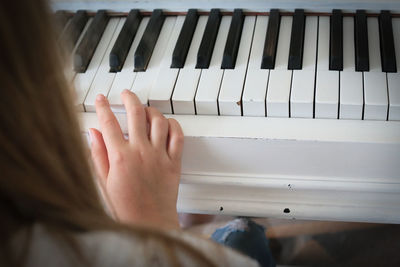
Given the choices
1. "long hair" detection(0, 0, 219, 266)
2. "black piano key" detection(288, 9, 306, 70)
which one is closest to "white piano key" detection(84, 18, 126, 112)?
"black piano key" detection(288, 9, 306, 70)

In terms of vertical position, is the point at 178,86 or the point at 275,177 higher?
the point at 178,86

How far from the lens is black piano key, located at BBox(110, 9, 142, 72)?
121 centimetres

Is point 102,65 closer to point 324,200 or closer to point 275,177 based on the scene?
point 275,177

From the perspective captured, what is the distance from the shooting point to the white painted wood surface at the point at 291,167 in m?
1.05

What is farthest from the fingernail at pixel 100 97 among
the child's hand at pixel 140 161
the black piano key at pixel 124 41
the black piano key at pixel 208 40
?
the black piano key at pixel 208 40

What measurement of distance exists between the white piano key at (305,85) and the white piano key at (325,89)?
0.01m

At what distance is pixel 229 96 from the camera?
1.10m

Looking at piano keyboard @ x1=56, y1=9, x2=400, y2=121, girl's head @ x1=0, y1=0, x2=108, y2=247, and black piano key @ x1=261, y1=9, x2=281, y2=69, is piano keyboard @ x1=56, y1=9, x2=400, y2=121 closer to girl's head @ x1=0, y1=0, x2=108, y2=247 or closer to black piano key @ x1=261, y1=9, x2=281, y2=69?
black piano key @ x1=261, y1=9, x2=281, y2=69

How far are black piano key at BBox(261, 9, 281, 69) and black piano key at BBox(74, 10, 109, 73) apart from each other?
1.28ft

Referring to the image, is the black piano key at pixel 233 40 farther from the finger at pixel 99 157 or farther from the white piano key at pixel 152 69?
the finger at pixel 99 157

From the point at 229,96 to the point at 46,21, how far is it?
55cm

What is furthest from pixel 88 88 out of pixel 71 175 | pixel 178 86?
pixel 71 175

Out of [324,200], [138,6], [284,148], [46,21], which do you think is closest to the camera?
[46,21]

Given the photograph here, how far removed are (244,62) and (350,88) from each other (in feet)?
0.74
